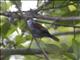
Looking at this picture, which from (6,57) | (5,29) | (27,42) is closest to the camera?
(6,57)

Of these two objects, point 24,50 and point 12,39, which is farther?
point 12,39

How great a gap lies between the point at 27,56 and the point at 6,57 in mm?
99

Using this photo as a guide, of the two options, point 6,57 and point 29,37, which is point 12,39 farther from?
point 6,57

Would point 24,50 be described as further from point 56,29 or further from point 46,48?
point 56,29

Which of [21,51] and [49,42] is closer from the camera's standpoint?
[21,51]

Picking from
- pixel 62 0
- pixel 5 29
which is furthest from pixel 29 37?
pixel 62 0

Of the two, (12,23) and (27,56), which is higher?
(12,23)

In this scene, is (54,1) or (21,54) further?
(54,1)

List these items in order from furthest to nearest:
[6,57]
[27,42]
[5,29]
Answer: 1. [27,42]
2. [5,29]
3. [6,57]

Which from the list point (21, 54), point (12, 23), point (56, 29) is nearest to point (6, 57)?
point (21, 54)

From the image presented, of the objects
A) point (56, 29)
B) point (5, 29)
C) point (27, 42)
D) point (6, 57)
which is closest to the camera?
point (6, 57)

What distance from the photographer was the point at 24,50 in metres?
0.91

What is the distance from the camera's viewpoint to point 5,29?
3.30 ft

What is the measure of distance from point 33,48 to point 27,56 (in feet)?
0.13
